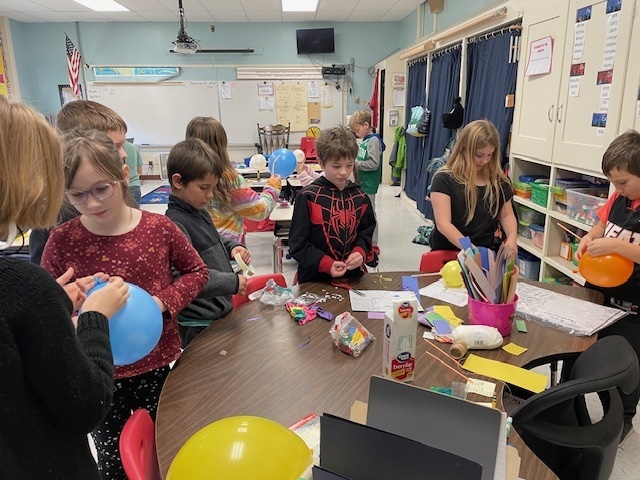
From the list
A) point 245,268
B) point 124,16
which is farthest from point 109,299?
point 124,16

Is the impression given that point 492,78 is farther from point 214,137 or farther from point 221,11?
point 221,11

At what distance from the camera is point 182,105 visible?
7859mm

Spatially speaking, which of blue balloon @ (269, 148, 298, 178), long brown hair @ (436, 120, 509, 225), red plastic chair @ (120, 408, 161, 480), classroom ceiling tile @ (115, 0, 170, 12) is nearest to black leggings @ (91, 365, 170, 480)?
red plastic chair @ (120, 408, 161, 480)

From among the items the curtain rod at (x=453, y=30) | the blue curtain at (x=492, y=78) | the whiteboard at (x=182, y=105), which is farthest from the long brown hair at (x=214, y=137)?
the whiteboard at (x=182, y=105)

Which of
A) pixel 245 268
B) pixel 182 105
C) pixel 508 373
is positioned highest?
pixel 182 105

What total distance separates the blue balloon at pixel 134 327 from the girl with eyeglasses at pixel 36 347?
0.84 feet

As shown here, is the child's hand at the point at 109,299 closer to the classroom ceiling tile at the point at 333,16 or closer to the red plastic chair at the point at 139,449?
the red plastic chair at the point at 139,449

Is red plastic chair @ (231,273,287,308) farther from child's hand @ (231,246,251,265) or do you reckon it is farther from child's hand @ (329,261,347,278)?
child's hand @ (329,261,347,278)

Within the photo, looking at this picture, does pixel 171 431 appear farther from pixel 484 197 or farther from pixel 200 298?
pixel 484 197

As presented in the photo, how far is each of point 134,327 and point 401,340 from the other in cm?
65

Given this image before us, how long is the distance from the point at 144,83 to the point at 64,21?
1.58 metres

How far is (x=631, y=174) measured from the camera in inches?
66.6

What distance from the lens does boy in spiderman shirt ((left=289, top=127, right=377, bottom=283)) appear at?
1.92m

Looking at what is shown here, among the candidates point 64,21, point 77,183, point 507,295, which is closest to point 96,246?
point 77,183
